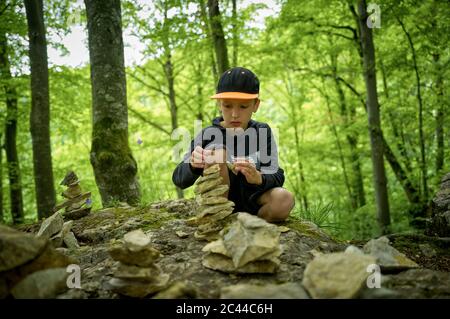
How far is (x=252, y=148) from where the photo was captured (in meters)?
3.99

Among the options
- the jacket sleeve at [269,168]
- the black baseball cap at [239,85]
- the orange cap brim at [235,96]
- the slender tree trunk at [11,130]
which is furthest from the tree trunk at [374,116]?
the slender tree trunk at [11,130]

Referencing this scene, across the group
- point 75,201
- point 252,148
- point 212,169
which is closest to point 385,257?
point 212,169

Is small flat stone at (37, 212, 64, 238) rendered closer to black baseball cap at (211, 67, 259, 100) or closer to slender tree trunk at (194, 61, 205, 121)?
black baseball cap at (211, 67, 259, 100)

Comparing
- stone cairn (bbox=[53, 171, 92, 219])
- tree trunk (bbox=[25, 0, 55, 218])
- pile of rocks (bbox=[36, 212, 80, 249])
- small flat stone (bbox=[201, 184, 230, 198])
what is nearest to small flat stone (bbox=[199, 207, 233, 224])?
small flat stone (bbox=[201, 184, 230, 198])

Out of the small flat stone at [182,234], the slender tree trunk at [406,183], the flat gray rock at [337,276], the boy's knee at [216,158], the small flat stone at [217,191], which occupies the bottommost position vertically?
the slender tree trunk at [406,183]

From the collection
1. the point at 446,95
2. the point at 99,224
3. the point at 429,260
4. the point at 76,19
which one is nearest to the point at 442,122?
the point at 446,95

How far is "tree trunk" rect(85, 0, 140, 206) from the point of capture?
17.1ft

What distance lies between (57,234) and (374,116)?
8.31 m

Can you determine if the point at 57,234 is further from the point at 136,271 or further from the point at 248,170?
the point at 248,170

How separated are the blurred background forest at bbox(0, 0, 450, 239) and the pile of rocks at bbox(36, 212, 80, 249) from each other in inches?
62.0

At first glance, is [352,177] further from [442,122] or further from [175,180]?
[175,180]

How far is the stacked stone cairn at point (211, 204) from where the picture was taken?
314 centimetres

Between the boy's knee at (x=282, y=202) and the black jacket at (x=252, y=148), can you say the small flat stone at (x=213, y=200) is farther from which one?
the boy's knee at (x=282, y=202)

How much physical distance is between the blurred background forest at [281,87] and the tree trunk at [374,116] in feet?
0.79
